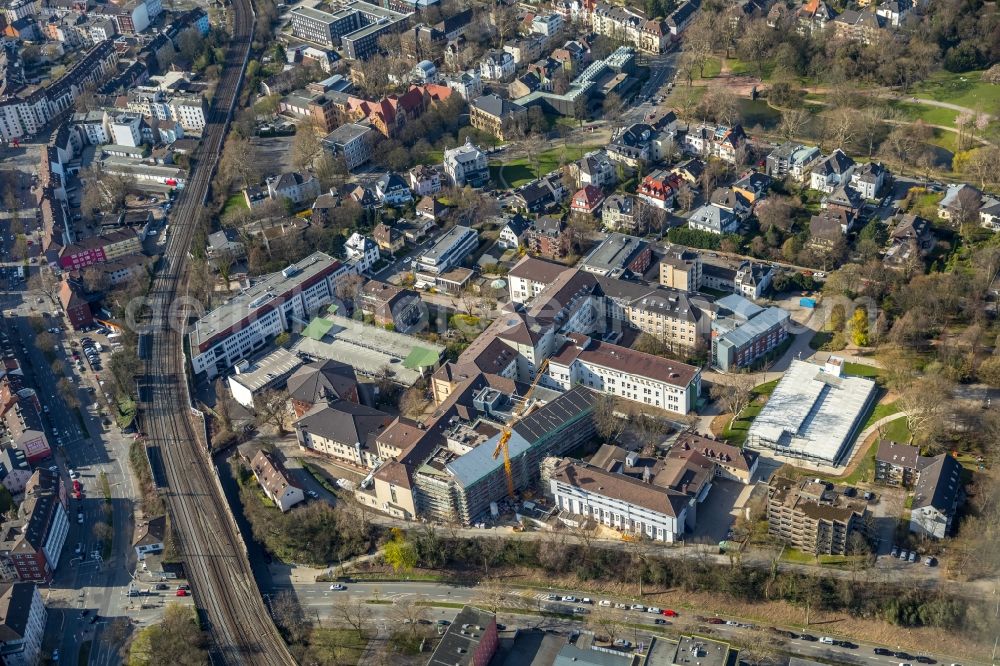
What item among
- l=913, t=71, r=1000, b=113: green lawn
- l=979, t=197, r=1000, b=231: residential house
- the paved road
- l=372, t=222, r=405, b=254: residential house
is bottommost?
the paved road

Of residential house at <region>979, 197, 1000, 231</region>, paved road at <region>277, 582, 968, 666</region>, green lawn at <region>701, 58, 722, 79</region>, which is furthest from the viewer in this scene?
green lawn at <region>701, 58, 722, 79</region>

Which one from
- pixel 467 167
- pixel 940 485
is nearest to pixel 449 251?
pixel 467 167

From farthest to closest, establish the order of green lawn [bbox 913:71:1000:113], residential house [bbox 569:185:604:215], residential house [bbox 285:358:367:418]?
1. green lawn [bbox 913:71:1000:113]
2. residential house [bbox 569:185:604:215]
3. residential house [bbox 285:358:367:418]

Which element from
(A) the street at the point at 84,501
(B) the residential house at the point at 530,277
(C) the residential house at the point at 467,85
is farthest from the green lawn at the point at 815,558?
(C) the residential house at the point at 467,85

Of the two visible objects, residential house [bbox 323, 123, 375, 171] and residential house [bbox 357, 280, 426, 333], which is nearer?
residential house [bbox 357, 280, 426, 333]

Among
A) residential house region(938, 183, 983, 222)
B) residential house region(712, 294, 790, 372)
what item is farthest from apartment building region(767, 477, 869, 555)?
residential house region(938, 183, 983, 222)

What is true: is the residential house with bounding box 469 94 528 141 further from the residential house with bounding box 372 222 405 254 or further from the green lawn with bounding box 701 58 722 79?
the green lawn with bounding box 701 58 722 79

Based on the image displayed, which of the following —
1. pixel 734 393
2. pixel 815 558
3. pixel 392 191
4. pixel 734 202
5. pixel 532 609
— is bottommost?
pixel 532 609

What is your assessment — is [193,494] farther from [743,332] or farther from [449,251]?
[743,332]
